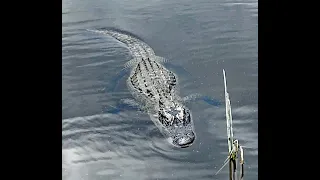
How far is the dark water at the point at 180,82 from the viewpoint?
261 centimetres

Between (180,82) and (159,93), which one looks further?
(180,82)

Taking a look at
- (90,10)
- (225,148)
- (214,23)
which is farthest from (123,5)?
(225,148)

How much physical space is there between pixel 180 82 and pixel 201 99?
0.89ft

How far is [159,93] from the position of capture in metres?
3.14

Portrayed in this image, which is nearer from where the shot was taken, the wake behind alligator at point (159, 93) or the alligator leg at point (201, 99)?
the wake behind alligator at point (159, 93)

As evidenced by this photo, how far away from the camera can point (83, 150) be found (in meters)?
2.77

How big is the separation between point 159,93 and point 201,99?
30cm

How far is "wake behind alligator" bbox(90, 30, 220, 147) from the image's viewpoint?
9.13 feet

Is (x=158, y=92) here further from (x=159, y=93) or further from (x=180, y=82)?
(x=180, y=82)

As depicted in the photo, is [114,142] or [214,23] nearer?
[114,142]

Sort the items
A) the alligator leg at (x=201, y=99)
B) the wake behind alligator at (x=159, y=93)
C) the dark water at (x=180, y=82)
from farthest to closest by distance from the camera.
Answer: the alligator leg at (x=201, y=99)
the wake behind alligator at (x=159, y=93)
the dark water at (x=180, y=82)

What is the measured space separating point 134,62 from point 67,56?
0.56 m

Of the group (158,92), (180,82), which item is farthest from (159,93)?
(180,82)
